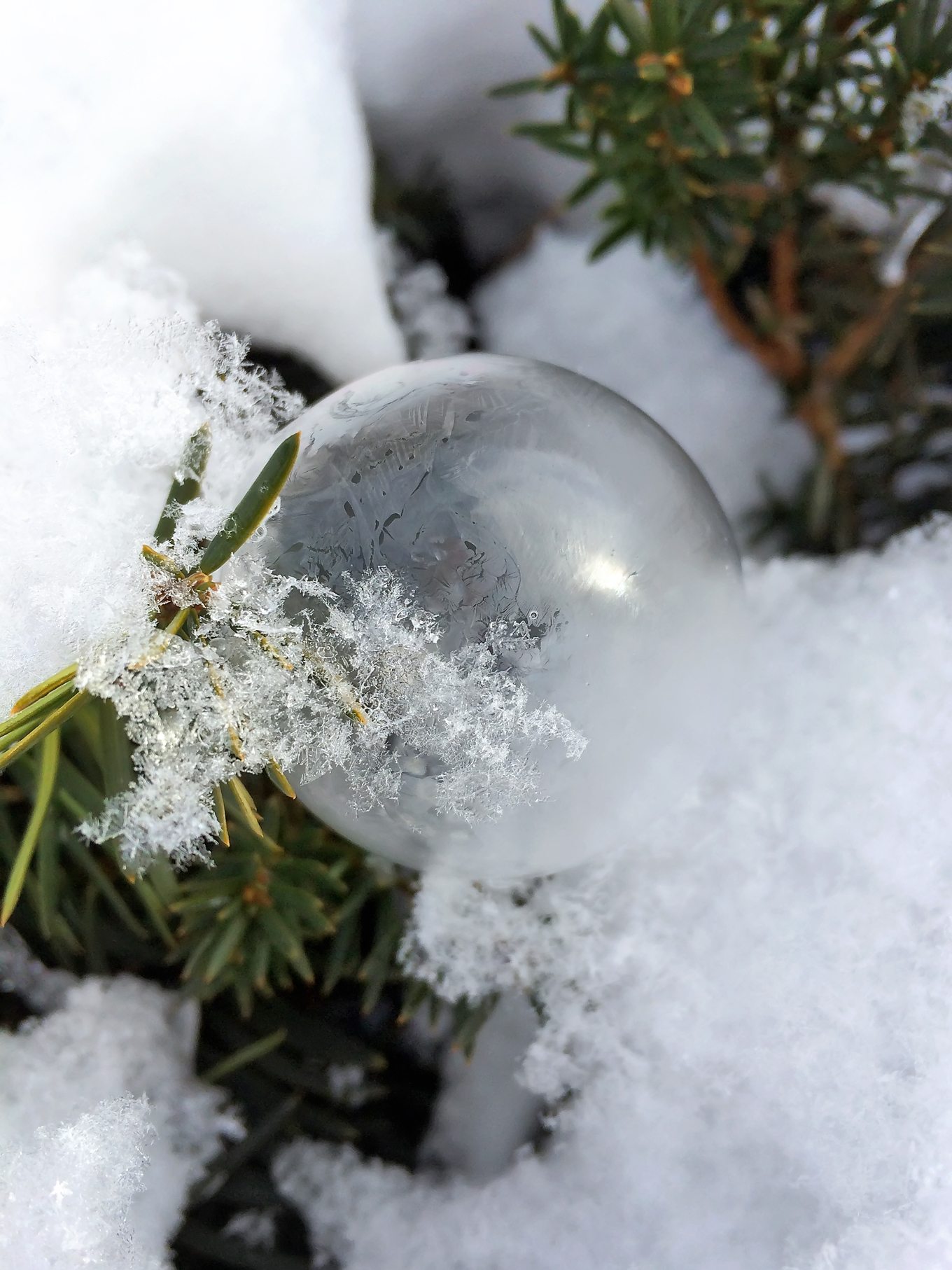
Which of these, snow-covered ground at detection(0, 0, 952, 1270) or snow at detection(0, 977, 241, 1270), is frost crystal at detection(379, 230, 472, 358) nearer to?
snow-covered ground at detection(0, 0, 952, 1270)

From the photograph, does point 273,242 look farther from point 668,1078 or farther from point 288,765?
point 668,1078

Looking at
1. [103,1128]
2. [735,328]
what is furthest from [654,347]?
[103,1128]

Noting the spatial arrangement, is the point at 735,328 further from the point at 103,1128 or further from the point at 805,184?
the point at 103,1128

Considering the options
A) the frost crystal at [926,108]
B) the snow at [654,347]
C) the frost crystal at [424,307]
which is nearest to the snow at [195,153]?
the frost crystal at [424,307]

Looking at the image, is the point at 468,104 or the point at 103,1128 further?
the point at 468,104

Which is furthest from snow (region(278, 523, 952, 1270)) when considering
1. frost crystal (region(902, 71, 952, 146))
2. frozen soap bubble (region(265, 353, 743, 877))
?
frost crystal (region(902, 71, 952, 146))

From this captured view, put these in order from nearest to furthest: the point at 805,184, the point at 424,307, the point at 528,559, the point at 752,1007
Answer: the point at 528,559 → the point at 752,1007 → the point at 805,184 → the point at 424,307

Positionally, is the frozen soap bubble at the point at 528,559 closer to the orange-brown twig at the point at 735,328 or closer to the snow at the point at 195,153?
the snow at the point at 195,153

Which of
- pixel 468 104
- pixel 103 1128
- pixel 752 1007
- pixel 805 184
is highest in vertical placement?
pixel 468 104
